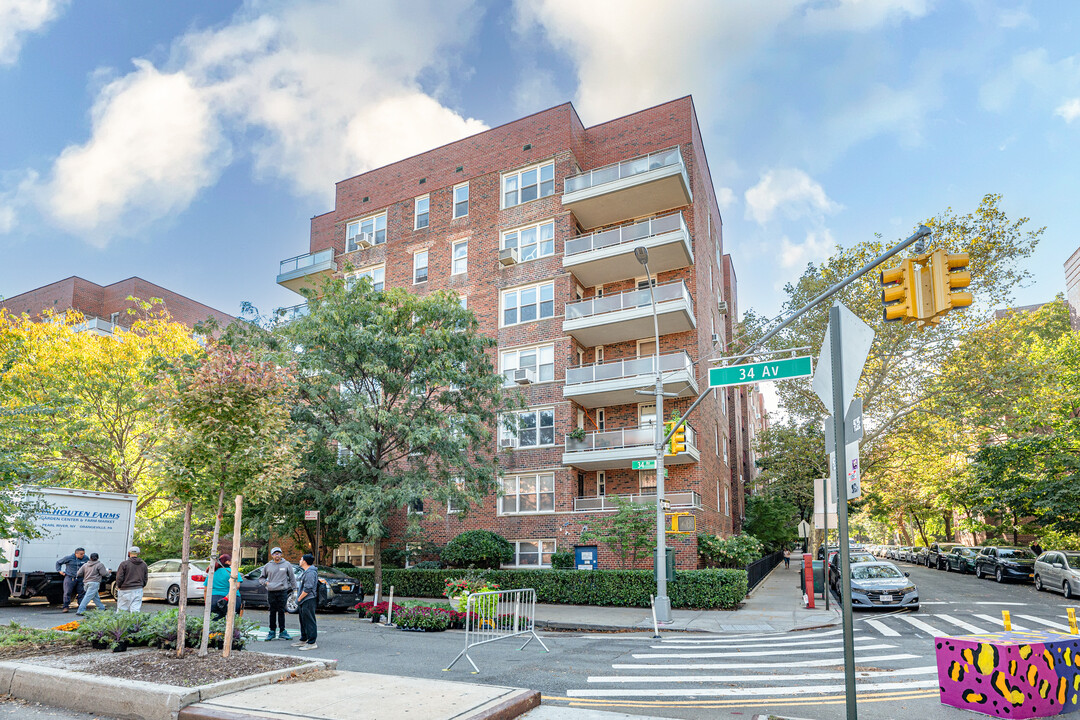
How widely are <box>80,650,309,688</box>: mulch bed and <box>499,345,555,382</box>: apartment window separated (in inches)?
813

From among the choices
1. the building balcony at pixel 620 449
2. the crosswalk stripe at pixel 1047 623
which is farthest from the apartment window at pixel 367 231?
the crosswalk stripe at pixel 1047 623

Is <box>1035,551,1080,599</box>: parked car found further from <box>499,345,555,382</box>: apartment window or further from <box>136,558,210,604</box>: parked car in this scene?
<box>136,558,210,604</box>: parked car

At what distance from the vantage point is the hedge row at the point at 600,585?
20.9m

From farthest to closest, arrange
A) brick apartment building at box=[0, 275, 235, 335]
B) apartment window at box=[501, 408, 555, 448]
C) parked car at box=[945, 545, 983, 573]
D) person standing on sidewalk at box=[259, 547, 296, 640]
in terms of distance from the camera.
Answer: brick apartment building at box=[0, 275, 235, 335]
parked car at box=[945, 545, 983, 573]
apartment window at box=[501, 408, 555, 448]
person standing on sidewalk at box=[259, 547, 296, 640]

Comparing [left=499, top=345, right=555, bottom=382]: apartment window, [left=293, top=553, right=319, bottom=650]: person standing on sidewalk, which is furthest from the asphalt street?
[left=499, top=345, right=555, bottom=382]: apartment window

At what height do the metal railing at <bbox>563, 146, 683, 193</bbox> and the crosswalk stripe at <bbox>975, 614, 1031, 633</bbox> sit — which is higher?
the metal railing at <bbox>563, 146, 683, 193</bbox>

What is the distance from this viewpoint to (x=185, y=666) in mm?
8211

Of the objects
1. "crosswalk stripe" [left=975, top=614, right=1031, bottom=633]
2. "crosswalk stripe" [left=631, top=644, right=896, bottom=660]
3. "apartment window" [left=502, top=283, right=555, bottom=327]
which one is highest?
"apartment window" [left=502, top=283, right=555, bottom=327]

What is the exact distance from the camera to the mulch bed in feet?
25.0

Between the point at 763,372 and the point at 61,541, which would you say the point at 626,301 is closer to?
the point at 763,372

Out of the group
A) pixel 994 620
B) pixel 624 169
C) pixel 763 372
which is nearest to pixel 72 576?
pixel 763 372

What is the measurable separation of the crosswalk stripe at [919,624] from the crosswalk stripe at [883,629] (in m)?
0.68

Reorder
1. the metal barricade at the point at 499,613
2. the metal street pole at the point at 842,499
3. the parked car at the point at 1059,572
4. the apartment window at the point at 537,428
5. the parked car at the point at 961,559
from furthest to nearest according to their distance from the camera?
the parked car at the point at 961,559, the apartment window at the point at 537,428, the parked car at the point at 1059,572, the metal barricade at the point at 499,613, the metal street pole at the point at 842,499

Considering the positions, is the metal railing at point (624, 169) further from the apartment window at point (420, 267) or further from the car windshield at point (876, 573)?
the car windshield at point (876, 573)
